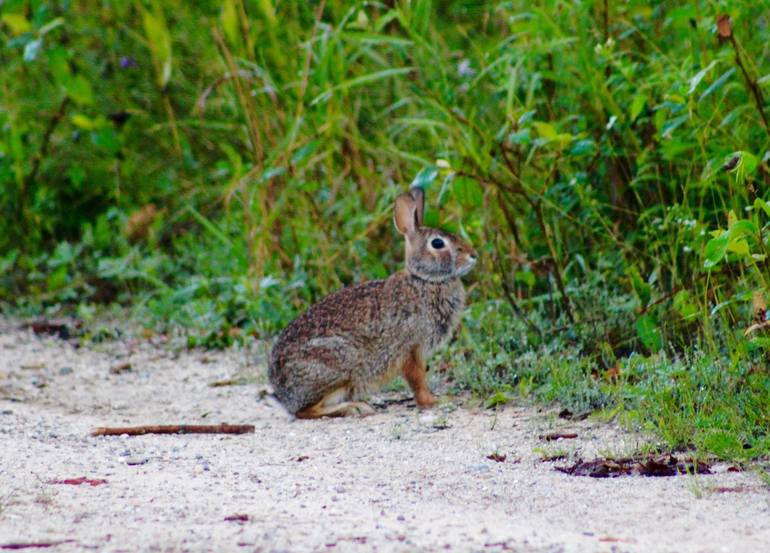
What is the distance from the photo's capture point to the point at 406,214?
6539 mm

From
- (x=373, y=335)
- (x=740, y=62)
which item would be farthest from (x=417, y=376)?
(x=740, y=62)

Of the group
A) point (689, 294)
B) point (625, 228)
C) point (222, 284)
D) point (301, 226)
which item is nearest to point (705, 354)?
point (689, 294)

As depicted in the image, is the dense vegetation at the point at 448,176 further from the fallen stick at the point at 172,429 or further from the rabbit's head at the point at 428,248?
the fallen stick at the point at 172,429

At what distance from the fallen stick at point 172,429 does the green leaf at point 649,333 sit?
5.92 ft

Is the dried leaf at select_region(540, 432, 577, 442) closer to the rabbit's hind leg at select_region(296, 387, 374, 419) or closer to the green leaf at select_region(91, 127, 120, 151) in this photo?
the rabbit's hind leg at select_region(296, 387, 374, 419)

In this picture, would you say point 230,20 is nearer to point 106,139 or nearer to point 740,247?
point 106,139

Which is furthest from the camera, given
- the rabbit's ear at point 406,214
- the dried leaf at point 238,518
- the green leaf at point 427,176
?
the rabbit's ear at point 406,214

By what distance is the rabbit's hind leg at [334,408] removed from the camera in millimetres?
6156

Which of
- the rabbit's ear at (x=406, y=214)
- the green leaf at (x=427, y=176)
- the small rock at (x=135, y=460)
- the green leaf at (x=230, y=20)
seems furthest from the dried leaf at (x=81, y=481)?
the green leaf at (x=230, y=20)

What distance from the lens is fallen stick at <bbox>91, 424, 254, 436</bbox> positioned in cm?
555

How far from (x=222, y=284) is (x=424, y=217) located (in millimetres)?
1787

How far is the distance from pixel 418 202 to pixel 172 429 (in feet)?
5.76

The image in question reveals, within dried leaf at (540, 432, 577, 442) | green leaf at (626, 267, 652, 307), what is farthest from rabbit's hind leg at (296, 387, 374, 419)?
green leaf at (626, 267, 652, 307)

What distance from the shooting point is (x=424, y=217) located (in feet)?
22.4
